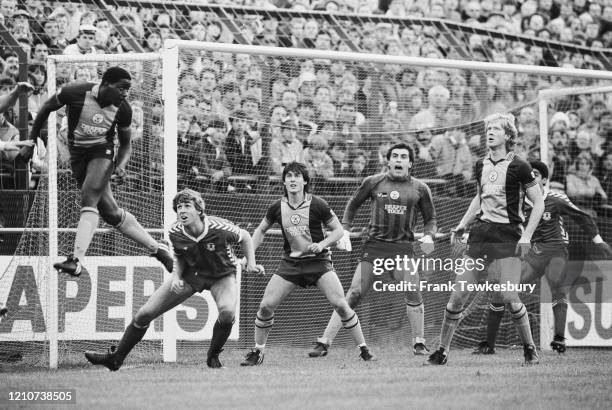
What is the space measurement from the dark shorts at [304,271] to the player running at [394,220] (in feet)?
2.68

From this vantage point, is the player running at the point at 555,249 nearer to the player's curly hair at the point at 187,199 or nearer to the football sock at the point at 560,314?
the football sock at the point at 560,314

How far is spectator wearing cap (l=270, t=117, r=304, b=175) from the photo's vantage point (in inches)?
537

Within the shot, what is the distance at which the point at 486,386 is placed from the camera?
31.0 feet

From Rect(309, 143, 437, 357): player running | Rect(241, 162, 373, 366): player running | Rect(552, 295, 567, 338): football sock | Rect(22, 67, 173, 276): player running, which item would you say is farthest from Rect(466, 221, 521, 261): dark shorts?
Rect(22, 67, 173, 276): player running

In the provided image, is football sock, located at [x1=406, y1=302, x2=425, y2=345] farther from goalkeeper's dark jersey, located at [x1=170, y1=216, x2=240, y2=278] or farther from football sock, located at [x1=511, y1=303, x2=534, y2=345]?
goalkeeper's dark jersey, located at [x1=170, y1=216, x2=240, y2=278]

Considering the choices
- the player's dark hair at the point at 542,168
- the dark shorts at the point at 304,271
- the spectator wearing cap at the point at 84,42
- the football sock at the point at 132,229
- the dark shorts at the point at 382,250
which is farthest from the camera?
the player's dark hair at the point at 542,168

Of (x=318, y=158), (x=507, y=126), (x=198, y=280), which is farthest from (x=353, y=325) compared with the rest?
(x=318, y=158)

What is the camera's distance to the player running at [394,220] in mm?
12523

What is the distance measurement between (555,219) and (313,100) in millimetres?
3427

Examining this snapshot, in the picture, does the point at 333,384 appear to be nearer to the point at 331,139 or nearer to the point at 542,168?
the point at 331,139

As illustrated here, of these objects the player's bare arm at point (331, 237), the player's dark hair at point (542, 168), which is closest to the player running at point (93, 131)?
the player's bare arm at point (331, 237)

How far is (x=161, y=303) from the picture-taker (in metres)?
10.7

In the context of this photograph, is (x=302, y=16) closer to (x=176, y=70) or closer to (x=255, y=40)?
(x=255, y=40)

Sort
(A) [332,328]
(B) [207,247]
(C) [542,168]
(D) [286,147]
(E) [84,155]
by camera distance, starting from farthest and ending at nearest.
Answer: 1. (D) [286,147]
2. (C) [542,168]
3. (A) [332,328]
4. (B) [207,247]
5. (E) [84,155]
